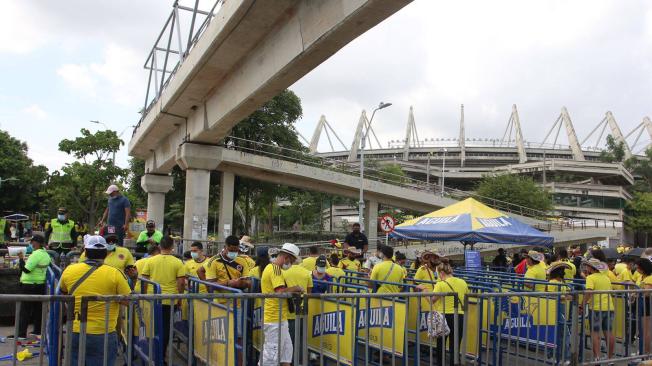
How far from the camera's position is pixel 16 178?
5303 cm

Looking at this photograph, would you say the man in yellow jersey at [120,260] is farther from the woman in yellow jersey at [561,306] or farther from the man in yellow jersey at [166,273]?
the woman in yellow jersey at [561,306]

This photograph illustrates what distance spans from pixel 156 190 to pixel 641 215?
200ft

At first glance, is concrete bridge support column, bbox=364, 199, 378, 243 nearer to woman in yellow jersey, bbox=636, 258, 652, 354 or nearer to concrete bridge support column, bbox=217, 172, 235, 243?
concrete bridge support column, bbox=217, 172, 235, 243

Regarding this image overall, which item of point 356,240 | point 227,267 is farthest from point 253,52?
point 227,267

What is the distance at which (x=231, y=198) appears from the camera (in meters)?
33.3

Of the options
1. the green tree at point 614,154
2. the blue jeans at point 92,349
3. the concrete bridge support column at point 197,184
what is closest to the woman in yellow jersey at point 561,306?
the blue jeans at point 92,349

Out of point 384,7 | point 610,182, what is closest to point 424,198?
point 384,7

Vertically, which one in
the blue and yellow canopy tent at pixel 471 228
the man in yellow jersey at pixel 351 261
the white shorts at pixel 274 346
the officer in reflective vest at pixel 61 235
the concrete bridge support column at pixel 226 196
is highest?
the concrete bridge support column at pixel 226 196

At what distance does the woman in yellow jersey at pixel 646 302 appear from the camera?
7.89m

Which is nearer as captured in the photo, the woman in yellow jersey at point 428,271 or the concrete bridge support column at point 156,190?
the woman in yellow jersey at point 428,271

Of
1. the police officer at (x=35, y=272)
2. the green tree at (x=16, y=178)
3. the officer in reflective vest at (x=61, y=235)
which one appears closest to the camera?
the police officer at (x=35, y=272)

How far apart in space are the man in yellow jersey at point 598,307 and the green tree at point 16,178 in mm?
55557

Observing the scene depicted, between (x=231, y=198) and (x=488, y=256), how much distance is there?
63.2 feet

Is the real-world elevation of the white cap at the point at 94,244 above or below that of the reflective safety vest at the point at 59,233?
above
